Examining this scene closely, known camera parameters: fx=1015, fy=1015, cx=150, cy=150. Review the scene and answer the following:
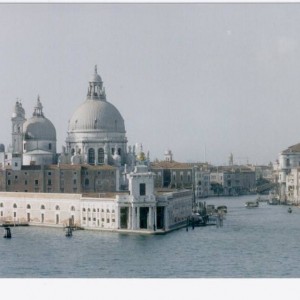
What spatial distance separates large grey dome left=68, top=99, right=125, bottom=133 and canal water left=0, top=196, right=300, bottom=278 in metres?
4.44

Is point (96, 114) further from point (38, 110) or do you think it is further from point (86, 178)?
point (86, 178)

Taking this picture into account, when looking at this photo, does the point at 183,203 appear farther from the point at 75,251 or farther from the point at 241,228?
the point at 75,251

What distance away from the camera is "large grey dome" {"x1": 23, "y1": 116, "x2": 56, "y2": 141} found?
20.0 metres

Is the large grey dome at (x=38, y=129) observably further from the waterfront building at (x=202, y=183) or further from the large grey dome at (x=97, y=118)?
the waterfront building at (x=202, y=183)

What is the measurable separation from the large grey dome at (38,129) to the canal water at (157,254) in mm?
4819

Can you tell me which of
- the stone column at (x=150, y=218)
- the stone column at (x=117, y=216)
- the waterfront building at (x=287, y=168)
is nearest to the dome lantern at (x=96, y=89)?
the stone column at (x=117, y=216)

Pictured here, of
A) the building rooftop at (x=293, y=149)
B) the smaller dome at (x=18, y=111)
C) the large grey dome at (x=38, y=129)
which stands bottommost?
the building rooftop at (x=293, y=149)

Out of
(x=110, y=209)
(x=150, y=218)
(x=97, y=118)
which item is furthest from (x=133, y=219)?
(x=97, y=118)

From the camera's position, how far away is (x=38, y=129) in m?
20.0

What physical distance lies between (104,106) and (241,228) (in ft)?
17.5

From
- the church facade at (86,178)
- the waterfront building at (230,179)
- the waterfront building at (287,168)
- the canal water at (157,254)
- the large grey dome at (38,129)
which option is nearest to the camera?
the canal water at (157,254)

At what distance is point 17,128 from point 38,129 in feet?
1.36

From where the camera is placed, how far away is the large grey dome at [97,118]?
19.4 m

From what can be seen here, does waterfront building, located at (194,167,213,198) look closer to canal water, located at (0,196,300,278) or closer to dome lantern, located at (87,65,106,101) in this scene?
dome lantern, located at (87,65,106,101)
